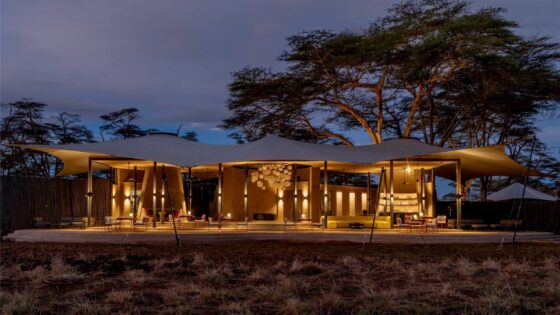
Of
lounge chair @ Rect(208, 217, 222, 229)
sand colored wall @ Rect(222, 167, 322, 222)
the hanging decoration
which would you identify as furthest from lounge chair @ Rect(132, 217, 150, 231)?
the hanging decoration

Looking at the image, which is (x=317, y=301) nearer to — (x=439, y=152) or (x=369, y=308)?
(x=369, y=308)

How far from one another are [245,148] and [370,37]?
716 cm

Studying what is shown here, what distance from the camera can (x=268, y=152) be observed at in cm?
1767

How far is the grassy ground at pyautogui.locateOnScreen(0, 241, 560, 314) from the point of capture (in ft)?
24.0

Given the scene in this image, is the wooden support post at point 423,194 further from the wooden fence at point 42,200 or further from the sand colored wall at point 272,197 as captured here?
the wooden fence at point 42,200

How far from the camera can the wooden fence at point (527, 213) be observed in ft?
78.5

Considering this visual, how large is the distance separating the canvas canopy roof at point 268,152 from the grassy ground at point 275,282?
Answer: 3.68 metres

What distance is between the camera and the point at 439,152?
18422mm

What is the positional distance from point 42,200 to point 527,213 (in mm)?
16214

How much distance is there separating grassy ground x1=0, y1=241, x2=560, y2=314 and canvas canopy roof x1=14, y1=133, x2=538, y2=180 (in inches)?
145

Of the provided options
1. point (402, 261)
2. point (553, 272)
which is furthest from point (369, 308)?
point (402, 261)

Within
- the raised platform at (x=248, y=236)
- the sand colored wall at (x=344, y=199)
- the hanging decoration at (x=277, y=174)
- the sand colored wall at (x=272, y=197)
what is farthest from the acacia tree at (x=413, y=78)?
the raised platform at (x=248, y=236)

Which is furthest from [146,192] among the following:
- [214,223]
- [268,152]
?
[268,152]

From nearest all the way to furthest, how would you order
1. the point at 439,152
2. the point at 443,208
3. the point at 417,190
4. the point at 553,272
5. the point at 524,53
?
the point at 553,272
the point at 439,152
the point at 417,190
the point at 524,53
the point at 443,208
